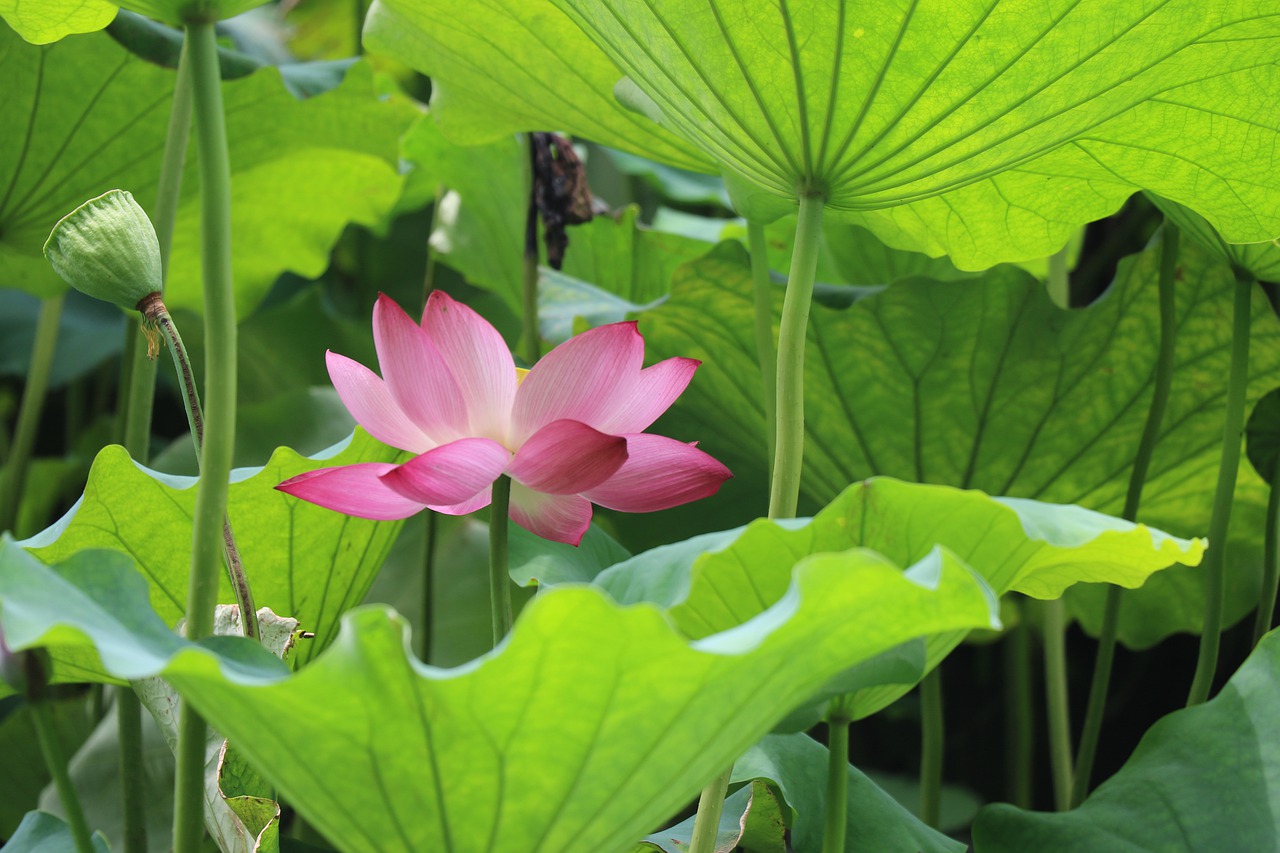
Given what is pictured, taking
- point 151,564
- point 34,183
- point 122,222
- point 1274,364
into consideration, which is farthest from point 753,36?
point 34,183

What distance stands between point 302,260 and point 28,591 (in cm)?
79

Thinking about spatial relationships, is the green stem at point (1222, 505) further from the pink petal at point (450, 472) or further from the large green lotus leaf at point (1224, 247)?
the pink petal at point (450, 472)

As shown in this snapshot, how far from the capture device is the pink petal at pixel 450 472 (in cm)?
37

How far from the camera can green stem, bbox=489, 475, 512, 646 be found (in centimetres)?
42

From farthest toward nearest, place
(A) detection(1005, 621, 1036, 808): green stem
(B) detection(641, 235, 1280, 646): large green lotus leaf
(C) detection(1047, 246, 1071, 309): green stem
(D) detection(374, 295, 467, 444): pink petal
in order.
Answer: (A) detection(1005, 621, 1036, 808): green stem
(C) detection(1047, 246, 1071, 309): green stem
(B) detection(641, 235, 1280, 646): large green lotus leaf
(D) detection(374, 295, 467, 444): pink petal

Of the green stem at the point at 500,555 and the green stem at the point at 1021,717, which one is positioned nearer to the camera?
the green stem at the point at 500,555

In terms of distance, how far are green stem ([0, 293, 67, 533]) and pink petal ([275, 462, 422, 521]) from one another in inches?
25.9

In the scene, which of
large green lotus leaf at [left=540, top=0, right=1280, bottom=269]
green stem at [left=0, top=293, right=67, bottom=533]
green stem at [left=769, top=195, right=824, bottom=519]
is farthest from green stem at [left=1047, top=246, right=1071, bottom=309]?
green stem at [left=0, top=293, right=67, bottom=533]

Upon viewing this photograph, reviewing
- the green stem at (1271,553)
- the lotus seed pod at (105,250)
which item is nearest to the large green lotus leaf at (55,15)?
the lotus seed pod at (105,250)

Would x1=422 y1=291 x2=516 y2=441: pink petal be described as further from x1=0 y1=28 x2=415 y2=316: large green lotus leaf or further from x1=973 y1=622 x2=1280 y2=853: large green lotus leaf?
x1=0 y1=28 x2=415 y2=316: large green lotus leaf

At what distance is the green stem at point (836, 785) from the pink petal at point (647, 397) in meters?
0.15

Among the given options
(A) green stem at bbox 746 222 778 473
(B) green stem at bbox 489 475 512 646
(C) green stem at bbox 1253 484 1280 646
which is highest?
(A) green stem at bbox 746 222 778 473

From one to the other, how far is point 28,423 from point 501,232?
1.54ft

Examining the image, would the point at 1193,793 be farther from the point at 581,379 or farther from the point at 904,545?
the point at 581,379
